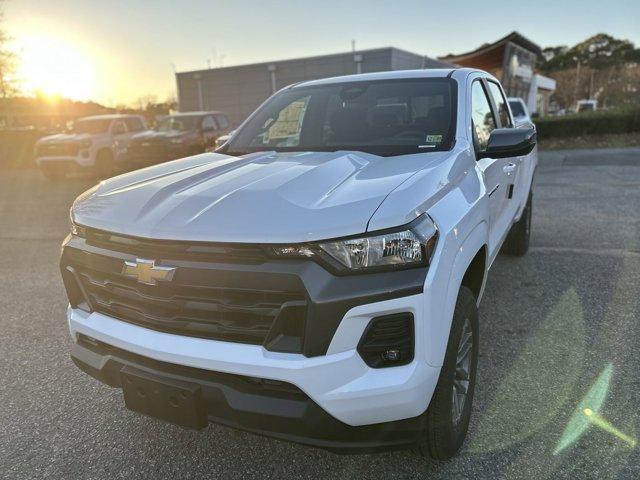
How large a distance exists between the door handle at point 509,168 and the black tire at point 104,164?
12534 mm

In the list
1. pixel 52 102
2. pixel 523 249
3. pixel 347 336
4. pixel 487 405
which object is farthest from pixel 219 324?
pixel 52 102

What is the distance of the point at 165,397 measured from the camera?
1.89m

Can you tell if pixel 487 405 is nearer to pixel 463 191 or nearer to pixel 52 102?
pixel 463 191

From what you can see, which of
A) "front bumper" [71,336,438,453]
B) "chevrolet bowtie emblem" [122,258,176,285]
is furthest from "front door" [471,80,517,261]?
"chevrolet bowtie emblem" [122,258,176,285]

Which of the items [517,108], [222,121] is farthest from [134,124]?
[517,108]

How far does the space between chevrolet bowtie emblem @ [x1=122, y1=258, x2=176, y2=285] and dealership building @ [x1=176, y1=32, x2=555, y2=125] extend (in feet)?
54.8

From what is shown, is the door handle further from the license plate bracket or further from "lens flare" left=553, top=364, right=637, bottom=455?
the license plate bracket

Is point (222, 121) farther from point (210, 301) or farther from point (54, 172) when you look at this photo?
point (210, 301)

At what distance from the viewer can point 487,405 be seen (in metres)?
2.65

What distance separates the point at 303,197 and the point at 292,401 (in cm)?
76

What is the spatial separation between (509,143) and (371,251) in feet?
4.42

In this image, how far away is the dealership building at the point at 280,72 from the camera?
18.3 m

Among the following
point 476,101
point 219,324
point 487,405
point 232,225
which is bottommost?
point 487,405

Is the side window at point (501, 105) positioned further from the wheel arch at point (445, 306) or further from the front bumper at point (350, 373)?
the front bumper at point (350, 373)
